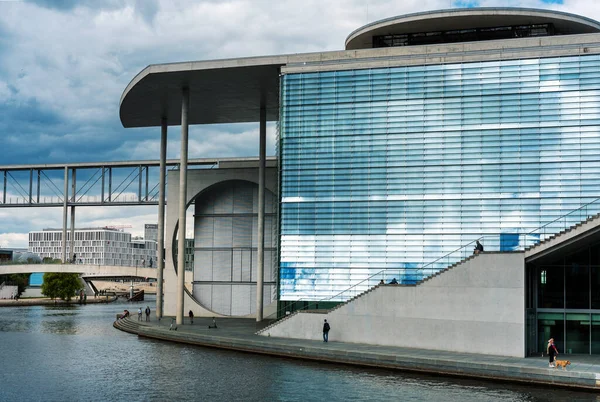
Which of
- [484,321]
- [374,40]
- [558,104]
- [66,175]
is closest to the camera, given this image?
[484,321]

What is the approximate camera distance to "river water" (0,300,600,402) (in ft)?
88.2

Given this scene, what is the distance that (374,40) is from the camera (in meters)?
51.8

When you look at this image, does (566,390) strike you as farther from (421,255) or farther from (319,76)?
(319,76)

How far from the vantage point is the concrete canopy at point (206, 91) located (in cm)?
4825

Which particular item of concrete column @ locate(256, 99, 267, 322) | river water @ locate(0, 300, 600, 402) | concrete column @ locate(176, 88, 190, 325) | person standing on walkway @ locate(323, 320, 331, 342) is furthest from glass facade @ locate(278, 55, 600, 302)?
river water @ locate(0, 300, 600, 402)

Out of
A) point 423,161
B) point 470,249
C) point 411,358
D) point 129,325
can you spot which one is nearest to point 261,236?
point 129,325

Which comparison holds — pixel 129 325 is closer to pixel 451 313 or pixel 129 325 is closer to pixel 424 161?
pixel 424 161

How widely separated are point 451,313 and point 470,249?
18.2 feet

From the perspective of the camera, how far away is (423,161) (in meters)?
44.2

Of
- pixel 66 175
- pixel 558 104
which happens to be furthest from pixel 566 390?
pixel 66 175

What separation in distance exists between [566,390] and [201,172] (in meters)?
40.8

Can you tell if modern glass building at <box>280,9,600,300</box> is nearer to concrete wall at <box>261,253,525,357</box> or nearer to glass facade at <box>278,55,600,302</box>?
glass facade at <box>278,55,600,302</box>

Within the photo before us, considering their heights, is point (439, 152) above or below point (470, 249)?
above

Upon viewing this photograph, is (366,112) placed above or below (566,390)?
above
